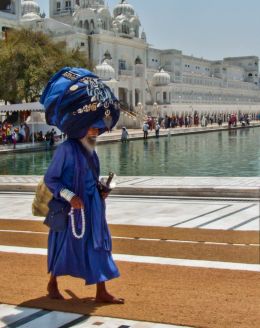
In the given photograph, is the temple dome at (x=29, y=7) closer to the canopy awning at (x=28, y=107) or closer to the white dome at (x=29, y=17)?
the white dome at (x=29, y=17)

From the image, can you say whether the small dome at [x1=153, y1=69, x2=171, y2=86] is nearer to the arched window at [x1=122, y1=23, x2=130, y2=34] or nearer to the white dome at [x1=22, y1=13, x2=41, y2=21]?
the arched window at [x1=122, y1=23, x2=130, y2=34]

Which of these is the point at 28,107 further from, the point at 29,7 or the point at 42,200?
the point at 29,7

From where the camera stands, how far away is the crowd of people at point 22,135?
28656 millimetres

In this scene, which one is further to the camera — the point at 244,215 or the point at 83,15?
the point at 83,15

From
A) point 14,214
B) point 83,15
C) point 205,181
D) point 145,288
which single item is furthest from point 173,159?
point 83,15

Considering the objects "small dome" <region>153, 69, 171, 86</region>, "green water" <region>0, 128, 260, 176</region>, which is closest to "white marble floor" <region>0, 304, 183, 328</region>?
"green water" <region>0, 128, 260, 176</region>

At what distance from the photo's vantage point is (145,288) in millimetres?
4922

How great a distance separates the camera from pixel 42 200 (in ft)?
15.5

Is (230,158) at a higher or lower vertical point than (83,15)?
lower

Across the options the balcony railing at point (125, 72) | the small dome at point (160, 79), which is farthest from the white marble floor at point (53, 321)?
the small dome at point (160, 79)

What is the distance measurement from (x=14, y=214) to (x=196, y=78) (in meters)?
75.9

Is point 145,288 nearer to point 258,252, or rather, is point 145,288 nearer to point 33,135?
point 258,252

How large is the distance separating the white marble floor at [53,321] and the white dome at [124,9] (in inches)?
2692

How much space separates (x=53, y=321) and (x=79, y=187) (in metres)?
1.00
